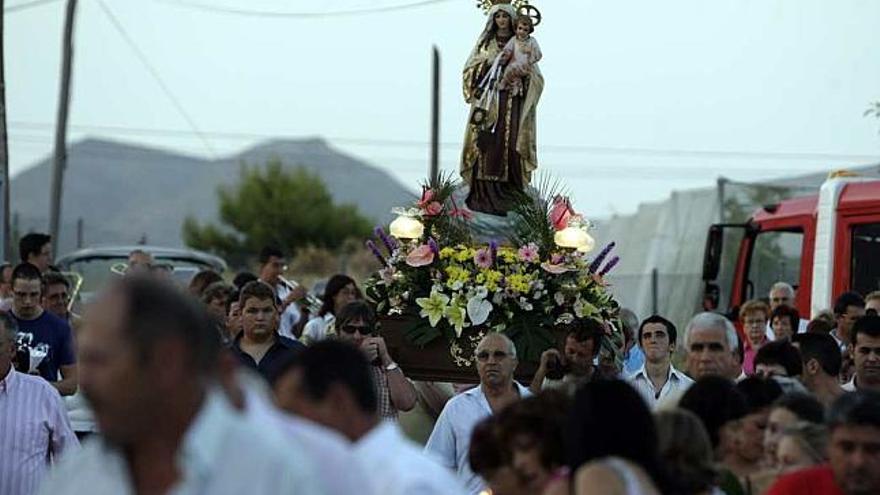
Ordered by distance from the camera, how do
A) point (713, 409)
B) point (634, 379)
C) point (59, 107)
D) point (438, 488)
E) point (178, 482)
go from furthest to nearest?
point (59, 107) → point (634, 379) → point (713, 409) → point (438, 488) → point (178, 482)

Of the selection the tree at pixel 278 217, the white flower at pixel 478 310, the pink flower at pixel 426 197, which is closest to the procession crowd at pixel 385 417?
the white flower at pixel 478 310

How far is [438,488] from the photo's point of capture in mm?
5438

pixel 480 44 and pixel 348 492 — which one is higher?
pixel 480 44

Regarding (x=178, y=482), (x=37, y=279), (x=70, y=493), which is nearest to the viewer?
(x=178, y=482)

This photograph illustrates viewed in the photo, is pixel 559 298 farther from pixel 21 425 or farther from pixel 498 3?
pixel 21 425

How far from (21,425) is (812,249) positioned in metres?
10.9

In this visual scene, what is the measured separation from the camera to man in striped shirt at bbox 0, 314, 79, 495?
10906 mm

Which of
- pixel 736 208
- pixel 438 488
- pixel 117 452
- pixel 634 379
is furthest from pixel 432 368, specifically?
pixel 736 208

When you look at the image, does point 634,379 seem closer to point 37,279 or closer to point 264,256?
point 37,279

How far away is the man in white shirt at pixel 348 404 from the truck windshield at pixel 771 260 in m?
16.2

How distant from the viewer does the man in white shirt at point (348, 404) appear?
17.5 ft

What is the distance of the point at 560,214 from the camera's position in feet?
41.6

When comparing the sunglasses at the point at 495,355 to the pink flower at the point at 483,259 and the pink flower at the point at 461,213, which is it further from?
the pink flower at the point at 461,213

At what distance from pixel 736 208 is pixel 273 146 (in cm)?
15385
